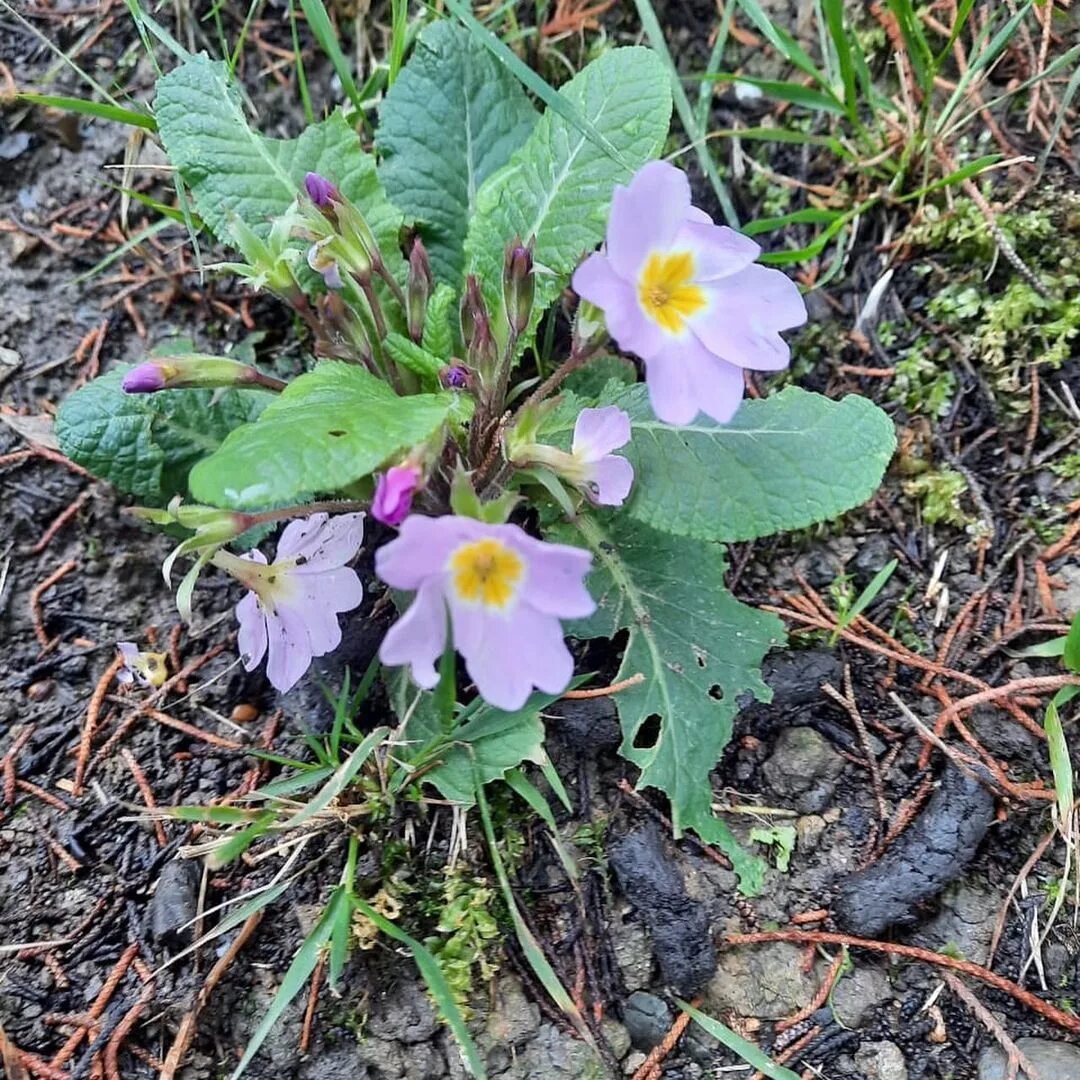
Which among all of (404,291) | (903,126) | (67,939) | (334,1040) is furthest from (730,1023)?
(903,126)

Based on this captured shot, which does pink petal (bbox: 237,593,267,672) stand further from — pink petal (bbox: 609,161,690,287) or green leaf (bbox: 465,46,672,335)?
pink petal (bbox: 609,161,690,287)

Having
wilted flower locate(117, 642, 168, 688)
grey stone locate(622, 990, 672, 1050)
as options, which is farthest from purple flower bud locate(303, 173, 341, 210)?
grey stone locate(622, 990, 672, 1050)

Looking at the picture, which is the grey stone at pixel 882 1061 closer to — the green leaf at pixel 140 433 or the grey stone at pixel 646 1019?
the grey stone at pixel 646 1019

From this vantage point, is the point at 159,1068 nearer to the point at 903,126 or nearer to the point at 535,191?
the point at 535,191

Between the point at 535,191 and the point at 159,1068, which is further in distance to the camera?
the point at 535,191

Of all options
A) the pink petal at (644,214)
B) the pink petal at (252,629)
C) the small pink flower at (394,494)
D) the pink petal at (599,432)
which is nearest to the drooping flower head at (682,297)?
the pink petal at (644,214)

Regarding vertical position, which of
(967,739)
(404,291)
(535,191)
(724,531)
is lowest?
(967,739)
